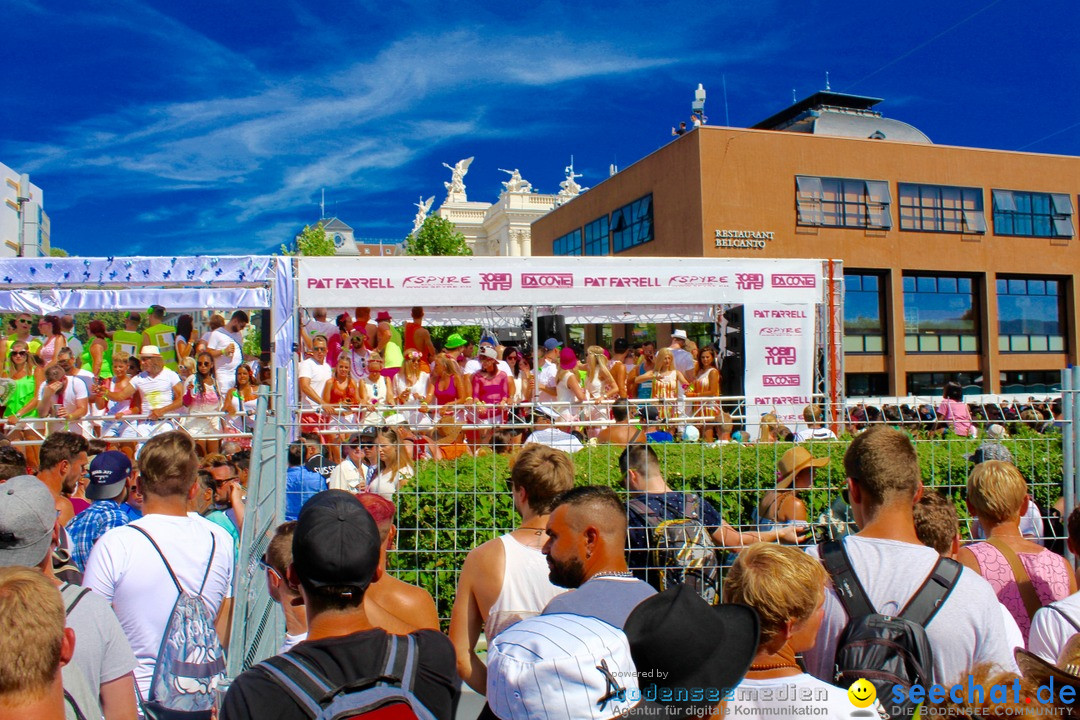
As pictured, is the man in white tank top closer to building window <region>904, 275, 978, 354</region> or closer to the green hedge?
the green hedge

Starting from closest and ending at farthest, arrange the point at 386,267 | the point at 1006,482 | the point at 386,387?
the point at 1006,482 < the point at 386,387 < the point at 386,267

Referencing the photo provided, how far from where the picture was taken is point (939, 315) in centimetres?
3178

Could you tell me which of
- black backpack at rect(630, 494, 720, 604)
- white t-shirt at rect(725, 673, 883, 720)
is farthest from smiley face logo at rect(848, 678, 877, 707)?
black backpack at rect(630, 494, 720, 604)

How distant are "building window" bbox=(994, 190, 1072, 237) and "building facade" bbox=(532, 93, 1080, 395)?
6 centimetres

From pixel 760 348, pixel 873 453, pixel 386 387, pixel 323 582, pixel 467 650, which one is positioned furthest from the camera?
pixel 760 348

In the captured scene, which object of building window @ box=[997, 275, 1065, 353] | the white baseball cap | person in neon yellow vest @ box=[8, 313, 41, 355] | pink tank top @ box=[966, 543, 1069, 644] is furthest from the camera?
building window @ box=[997, 275, 1065, 353]

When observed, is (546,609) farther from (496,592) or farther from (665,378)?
(665,378)

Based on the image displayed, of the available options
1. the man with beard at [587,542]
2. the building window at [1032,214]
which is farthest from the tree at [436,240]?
the man with beard at [587,542]

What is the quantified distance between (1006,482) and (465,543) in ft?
11.3

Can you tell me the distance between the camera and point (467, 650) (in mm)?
3211

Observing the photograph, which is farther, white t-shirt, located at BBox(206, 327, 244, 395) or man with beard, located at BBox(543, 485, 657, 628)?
white t-shirt, located at BBox(206, 327, 244, 395)

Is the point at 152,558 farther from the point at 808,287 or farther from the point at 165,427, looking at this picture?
A: the point at 808,287

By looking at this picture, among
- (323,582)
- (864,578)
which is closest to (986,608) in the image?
(864,578)

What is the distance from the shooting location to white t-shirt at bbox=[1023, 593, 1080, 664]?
2.67 m
